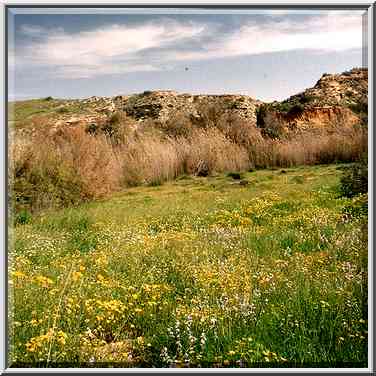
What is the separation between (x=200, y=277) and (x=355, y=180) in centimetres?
201

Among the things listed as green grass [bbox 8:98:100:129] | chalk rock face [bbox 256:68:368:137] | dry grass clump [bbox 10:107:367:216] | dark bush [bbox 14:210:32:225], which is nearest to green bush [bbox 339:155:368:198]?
dry grass clump [bbox 10:107:367:216]

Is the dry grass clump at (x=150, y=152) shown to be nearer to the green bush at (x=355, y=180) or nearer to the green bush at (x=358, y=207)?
the green bush at (x=355, y=180)

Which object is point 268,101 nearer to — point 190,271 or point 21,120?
point 190,271

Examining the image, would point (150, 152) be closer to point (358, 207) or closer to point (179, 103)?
point (179, 103)

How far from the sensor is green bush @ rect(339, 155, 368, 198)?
6246mm

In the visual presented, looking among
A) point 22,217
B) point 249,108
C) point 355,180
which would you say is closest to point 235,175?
point 249,108

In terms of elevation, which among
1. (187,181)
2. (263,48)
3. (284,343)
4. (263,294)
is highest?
(263,48)

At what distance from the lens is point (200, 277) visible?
6.21 meters

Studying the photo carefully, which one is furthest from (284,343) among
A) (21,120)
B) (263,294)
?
(21,120)

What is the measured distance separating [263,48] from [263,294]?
263 centimetres

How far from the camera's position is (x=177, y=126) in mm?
6992

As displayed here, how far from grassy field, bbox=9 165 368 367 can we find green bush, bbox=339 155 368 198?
11cm

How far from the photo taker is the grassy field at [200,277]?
18.6 feet

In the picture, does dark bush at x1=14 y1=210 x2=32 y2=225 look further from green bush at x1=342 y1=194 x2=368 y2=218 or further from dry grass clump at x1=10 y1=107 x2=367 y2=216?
green bush at x1=342 y1=194 x2=368 y2=218
